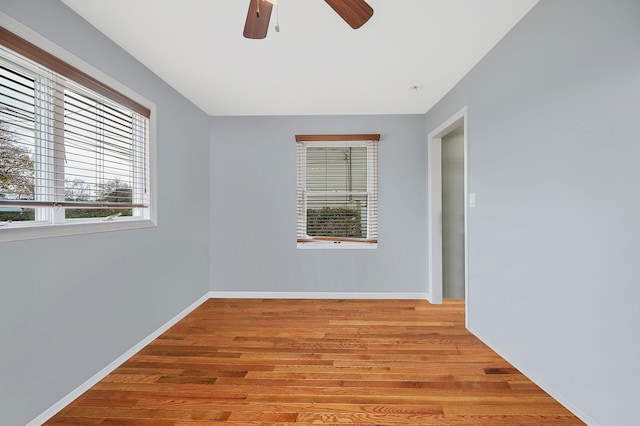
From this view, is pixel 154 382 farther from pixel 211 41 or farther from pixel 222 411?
pixel 211 41

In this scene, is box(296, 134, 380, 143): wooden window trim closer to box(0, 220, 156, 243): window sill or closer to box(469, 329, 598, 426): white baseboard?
box(0, 220, 156, 243): window sill

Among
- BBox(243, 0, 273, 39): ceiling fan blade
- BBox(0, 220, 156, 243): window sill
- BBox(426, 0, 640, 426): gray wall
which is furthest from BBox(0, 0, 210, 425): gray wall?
BBox(426, 0, 640, 426): gray wall

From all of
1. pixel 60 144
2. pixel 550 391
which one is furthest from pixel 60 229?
pixel 550 391

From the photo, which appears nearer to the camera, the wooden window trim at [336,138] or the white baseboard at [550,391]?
the white baseboard at [550,391]

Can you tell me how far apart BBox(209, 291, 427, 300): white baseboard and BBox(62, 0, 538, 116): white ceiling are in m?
Answer: 2.51

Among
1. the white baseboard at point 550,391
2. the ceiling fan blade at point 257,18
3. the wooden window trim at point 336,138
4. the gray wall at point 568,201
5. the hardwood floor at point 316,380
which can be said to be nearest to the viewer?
the gray wall at point 568,201

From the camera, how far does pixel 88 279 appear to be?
2.10 metres

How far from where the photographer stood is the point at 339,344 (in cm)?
276

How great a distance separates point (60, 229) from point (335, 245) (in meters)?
2.95

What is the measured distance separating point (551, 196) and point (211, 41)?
2657 millimetres

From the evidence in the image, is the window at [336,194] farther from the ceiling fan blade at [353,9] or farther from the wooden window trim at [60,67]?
the ceiling fan blade at [353,9]

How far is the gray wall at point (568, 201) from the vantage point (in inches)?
58.2

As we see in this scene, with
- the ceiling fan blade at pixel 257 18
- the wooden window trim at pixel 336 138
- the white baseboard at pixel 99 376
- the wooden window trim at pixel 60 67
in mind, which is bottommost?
the white baseboard at pixel 99 376

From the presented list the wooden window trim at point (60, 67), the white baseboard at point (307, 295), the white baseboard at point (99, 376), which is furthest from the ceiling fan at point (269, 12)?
the white baseboard at point (307, 295)
